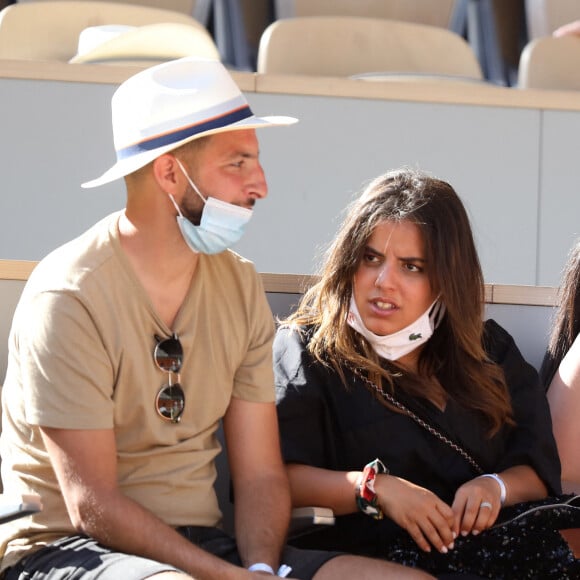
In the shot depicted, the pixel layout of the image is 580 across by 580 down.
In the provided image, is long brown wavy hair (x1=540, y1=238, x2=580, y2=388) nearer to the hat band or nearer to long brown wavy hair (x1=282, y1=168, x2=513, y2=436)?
long brown wavy hair (x1=282, y1=168, x2=513, y2=436)

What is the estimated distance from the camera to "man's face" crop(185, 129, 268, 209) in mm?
2482

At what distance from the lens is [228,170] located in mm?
2500

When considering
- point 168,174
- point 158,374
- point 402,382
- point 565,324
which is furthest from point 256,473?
point 565,324

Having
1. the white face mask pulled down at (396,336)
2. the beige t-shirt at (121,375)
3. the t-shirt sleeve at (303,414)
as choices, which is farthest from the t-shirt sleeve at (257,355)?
the white face mask pulled down at (396,336)

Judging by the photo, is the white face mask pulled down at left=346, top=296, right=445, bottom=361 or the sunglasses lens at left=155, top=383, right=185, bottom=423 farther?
the white face mask pulled down at left=346, top=296, right=445, bottom=361

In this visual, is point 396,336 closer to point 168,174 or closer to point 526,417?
point 526,417

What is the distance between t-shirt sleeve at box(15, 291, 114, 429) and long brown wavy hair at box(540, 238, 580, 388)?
125 centimetres

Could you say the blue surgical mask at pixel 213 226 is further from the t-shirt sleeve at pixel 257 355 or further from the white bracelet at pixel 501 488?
the white bracelet at pixel 501 488

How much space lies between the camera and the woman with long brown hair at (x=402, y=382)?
2.69 meters

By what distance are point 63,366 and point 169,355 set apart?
0.23 metres

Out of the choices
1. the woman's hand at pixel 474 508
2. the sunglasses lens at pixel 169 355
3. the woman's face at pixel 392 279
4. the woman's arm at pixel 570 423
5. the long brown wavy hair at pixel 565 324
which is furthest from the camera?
the long brown wavy hair at pixel 565 324

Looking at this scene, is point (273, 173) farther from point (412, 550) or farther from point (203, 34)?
point (412, 550)

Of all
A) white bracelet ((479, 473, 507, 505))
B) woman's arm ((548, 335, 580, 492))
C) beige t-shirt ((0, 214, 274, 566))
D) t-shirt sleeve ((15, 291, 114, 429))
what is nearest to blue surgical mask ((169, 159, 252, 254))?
beige t-shirt ((0, 214, 274, 566))

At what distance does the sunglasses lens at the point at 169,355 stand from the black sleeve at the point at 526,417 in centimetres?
82
